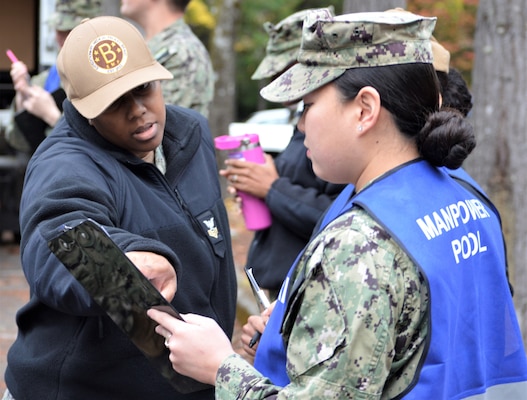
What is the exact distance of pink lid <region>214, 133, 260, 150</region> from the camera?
381cm

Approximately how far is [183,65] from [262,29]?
23.0 metres

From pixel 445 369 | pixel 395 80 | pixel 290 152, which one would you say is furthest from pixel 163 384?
pixel 290 152

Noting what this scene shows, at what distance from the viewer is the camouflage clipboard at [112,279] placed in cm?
209

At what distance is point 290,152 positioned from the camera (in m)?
4.10

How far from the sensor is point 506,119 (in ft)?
17.7

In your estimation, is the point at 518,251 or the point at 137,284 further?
the point at 518,251

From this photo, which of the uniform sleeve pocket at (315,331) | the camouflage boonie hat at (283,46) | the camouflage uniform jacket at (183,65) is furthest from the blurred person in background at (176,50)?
the uniform sleeve pocket at (315,331)

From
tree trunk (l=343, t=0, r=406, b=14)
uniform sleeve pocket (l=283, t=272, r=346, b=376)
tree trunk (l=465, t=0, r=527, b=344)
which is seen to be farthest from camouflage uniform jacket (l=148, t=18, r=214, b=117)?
uniform sleeve pocket (l=283, t=272, r=346, b=376)

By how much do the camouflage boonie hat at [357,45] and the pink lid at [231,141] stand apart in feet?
5.56

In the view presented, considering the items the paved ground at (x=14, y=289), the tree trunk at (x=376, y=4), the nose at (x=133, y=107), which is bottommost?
the paved ground at (x=14, y=289)

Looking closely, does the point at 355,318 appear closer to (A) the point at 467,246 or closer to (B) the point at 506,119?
(A) the point at 467,246

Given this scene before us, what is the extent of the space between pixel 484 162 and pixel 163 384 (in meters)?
3.37

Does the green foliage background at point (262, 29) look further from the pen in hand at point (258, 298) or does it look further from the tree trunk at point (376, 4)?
the pen in hand at point (258, 298)

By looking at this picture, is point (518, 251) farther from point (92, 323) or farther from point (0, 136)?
point (0, 136)
